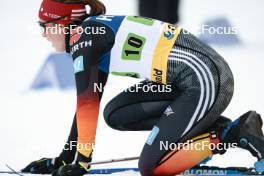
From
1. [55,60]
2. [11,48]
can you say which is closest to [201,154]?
[55,60]

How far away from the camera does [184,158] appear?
11.2ft

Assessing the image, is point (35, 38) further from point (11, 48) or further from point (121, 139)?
point (121, 139)

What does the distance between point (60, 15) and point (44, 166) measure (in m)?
0.89

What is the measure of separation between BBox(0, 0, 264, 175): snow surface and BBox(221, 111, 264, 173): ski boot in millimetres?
537

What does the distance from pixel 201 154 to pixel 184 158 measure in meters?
0.09

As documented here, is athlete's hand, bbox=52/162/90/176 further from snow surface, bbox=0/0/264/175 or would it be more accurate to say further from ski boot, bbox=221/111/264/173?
ski boot, bbox=221/111/264/173

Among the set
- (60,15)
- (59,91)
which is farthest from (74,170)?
(59,91)

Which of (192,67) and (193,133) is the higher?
(192,67)

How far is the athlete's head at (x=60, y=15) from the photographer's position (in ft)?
11.6

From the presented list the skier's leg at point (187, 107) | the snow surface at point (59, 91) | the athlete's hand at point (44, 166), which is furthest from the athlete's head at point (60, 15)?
the snow surface at point (59, 91)

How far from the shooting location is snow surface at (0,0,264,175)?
4.32 metres

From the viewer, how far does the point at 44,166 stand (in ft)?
12.5

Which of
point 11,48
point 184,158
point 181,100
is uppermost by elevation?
point 181,100

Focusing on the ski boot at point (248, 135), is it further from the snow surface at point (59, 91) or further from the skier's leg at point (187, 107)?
the snow surface at point (59, 91)
